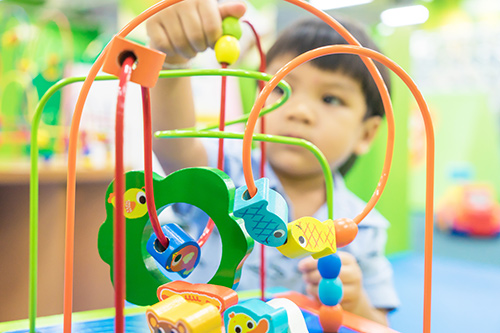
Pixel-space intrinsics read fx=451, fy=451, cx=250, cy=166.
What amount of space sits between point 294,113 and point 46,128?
181cm

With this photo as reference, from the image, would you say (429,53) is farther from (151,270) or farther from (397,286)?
(151,270)

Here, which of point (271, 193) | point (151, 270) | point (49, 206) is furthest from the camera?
point (49, 206)

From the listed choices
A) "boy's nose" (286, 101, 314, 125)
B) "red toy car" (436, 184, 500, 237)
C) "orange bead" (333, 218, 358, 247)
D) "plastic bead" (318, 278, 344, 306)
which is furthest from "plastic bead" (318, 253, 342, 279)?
"red toy car" (436, 184, 500, 237)

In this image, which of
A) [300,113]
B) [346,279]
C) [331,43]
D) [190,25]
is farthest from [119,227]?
[331,43]

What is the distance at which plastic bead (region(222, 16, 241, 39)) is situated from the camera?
19.0 inches

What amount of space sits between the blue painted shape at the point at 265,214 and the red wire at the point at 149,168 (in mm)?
77

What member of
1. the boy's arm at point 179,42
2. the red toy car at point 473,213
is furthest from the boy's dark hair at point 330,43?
the red toy car at point 473,213

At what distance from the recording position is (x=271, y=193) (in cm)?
33

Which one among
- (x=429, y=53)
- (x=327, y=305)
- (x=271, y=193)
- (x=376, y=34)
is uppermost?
(x=429, y=53)

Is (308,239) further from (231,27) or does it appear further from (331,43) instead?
(331,43)

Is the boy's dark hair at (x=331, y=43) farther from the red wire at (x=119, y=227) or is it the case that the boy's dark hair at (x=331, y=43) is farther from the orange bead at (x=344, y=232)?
the red wire at (x=119, y=227)

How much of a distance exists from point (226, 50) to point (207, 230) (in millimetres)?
184

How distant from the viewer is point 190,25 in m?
0.50

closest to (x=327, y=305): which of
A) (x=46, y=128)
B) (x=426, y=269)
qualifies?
(x=426, y=269)
